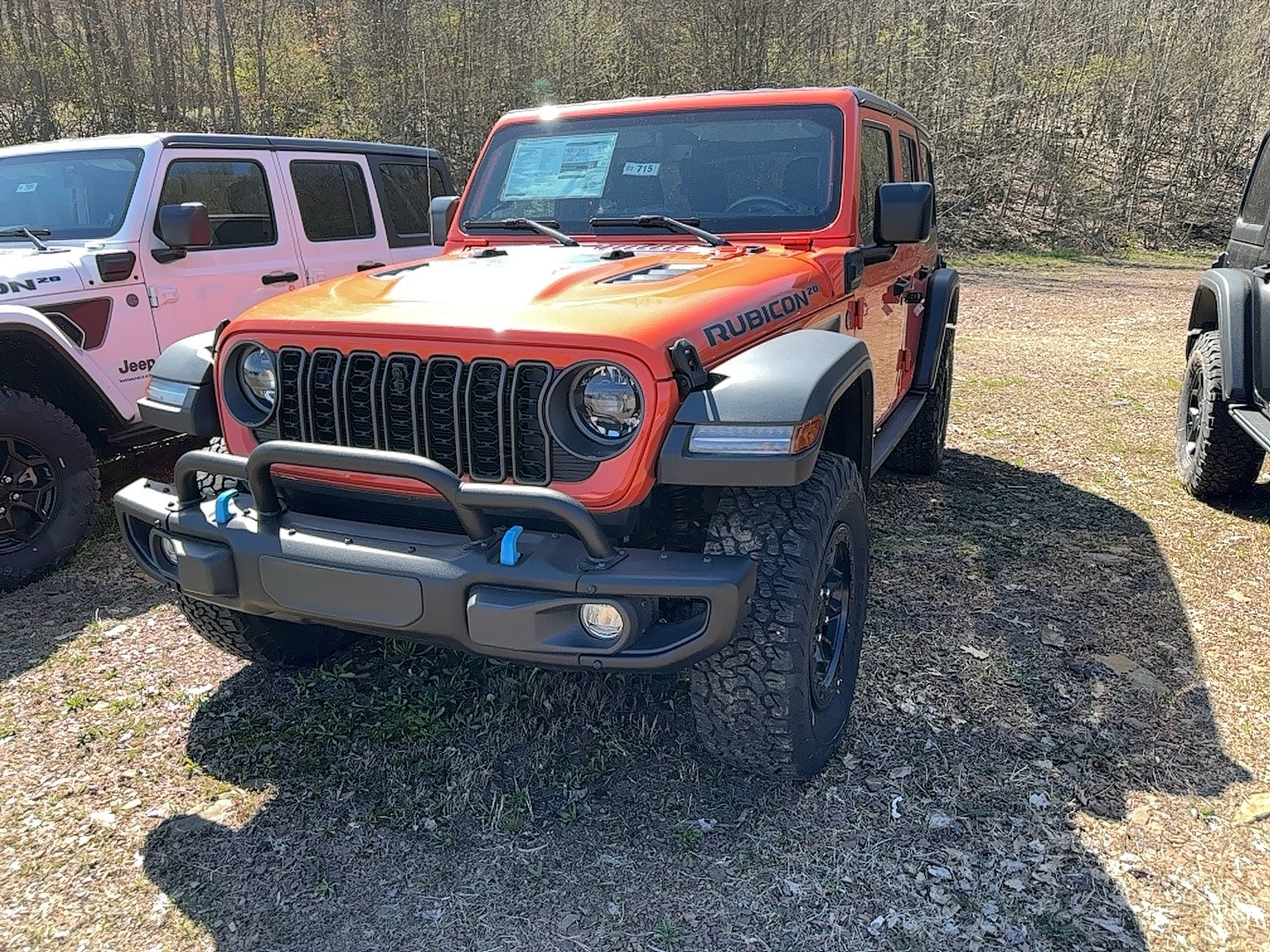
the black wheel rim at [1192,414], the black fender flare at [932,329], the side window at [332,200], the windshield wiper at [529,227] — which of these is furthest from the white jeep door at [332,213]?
the black wheel rim at [1192,414]

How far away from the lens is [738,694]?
7.72 feet

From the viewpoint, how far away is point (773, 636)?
230 cm

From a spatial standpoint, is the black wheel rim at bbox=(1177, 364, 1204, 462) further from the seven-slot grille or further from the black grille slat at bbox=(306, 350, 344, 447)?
the black grille slat at bbox=(306, 350, 344, 447)

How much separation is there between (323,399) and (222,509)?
39 centimetres

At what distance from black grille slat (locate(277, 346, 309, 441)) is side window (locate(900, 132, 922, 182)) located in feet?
9.93

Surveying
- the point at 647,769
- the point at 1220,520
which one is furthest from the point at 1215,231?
the point at 647,769

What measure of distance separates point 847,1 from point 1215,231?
29.5ft

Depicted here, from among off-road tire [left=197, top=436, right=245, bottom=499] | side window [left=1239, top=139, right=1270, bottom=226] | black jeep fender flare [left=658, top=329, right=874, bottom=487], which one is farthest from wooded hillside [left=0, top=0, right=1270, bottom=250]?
black jeep fender flare [left=658, top=329, right=874, bottom=487]

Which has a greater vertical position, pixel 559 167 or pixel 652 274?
pixel 559 167

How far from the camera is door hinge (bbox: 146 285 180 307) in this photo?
4738 millimetres

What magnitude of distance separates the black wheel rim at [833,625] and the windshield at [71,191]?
398 cm

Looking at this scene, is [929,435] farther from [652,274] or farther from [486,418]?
[486,418]

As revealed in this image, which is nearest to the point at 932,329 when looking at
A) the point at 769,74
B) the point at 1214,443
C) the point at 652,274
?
the point at 1214,443

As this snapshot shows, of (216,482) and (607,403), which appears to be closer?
(607,403)
